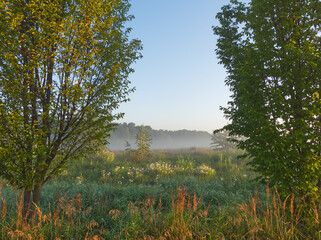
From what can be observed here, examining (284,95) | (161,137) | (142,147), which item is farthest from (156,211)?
(161,137)

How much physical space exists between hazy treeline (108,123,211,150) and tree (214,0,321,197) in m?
65.1

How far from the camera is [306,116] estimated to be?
5004mm

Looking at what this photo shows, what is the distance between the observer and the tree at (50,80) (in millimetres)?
4992

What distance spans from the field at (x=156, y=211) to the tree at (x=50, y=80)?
0.97 meters

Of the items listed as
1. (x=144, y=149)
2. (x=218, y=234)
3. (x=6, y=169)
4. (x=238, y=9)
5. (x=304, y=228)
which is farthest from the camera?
(x=144, y=149)

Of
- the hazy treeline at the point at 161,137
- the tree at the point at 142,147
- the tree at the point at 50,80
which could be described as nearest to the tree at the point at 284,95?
the tree at the point at 50,80

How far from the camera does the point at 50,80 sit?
19.3ft

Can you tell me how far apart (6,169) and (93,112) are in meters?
2.41

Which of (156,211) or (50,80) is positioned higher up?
(50,80)

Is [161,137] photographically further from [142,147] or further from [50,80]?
[50,80]

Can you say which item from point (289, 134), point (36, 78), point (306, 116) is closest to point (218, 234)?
point (289, 134)

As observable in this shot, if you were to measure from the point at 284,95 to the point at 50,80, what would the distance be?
608 centimetres

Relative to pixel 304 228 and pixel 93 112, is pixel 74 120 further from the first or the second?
pixel 304 228

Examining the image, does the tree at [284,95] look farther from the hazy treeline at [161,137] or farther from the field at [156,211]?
the hazy treeline at [161,137]
